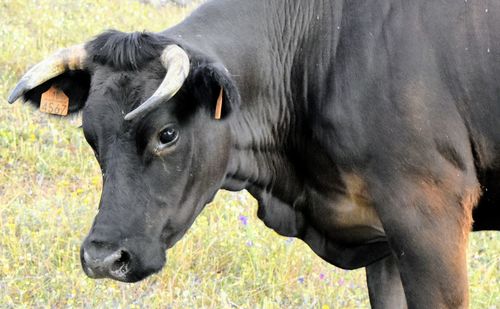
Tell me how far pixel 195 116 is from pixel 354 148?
77 cm

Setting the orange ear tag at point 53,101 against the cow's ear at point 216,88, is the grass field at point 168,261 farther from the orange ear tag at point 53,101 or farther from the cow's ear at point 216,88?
the cow's ear at point 216,88

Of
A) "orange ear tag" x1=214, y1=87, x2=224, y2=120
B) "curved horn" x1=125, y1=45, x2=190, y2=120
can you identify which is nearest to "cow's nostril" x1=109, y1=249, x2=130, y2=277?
"curved horn" x1=125, y1=45, x2=190, y2=120

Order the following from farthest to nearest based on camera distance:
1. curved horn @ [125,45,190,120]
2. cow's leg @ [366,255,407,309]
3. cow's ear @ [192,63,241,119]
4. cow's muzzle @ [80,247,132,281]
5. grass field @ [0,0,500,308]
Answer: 1. grass field @ [0,0,500,308]
2. cow's leg @ [366,255,407,309]
3. cow's ear @ [192,63,241,119]
4. cow's muzzle @ [80,247,132,281]
5. curved horn @ [125,45,190,120]

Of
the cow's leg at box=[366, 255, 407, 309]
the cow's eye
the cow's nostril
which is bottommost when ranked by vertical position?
the cow's leg at box=[366, 255, 407, 309]

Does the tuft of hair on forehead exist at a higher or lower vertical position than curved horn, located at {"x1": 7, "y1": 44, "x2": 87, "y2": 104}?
higher

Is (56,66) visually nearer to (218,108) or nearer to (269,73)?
(218,108)

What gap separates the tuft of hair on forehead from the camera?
14.3 feet

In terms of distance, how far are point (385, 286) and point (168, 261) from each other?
1.52 meters

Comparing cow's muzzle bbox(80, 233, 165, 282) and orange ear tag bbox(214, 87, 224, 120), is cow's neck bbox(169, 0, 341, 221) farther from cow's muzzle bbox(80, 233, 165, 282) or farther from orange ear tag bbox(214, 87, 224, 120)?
cow's muzzle bbox(80, 233, 165, 282)

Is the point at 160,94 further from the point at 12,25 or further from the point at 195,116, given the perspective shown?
the point at 12,25

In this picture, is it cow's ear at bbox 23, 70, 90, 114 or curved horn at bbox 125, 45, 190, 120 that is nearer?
curved horn at bbox 125, 45, 190, 120

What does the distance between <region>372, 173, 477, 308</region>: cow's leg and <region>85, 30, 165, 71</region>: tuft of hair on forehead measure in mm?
1239

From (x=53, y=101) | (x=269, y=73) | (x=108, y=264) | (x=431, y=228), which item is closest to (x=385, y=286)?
(x=431, y=228)

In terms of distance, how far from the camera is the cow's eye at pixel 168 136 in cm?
431
